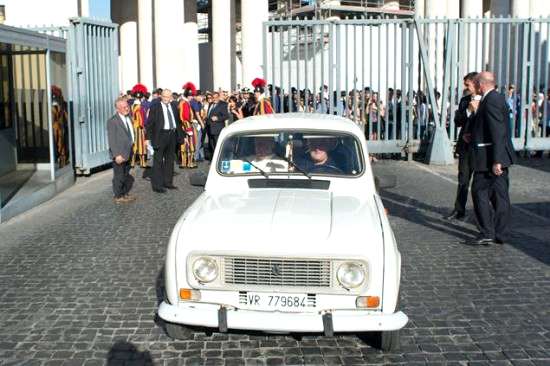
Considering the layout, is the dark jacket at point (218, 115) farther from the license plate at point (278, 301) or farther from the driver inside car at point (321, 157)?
the license plate at point (278, 301)

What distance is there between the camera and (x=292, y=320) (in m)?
4.52

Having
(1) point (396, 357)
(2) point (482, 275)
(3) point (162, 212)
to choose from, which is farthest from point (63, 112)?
(1) point (396, 357)

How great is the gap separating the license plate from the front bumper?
39 mm

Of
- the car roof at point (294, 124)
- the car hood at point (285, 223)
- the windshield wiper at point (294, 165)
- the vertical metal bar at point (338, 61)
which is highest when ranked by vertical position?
the vertical metal bar at point (338, 61)

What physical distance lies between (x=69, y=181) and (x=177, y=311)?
31.8 ft

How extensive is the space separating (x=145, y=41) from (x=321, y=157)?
2634cm

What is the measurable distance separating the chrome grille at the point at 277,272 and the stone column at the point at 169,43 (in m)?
24.7

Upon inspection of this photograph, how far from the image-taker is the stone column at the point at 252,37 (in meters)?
31.4

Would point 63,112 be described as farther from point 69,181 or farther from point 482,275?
point 482,275

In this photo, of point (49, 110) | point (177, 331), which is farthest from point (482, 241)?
point (49, 110)

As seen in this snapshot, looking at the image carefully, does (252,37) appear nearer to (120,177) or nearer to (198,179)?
(120,177)

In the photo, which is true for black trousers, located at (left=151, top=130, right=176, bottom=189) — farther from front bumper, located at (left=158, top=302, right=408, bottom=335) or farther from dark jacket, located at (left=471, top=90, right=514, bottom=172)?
front bumper, located at (left=158, top=302, right=408, bottom=335)

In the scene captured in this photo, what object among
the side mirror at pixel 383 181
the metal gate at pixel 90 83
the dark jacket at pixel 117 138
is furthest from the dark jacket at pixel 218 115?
the side mirror at pixel 383 181

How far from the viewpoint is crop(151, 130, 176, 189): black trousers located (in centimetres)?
1262
